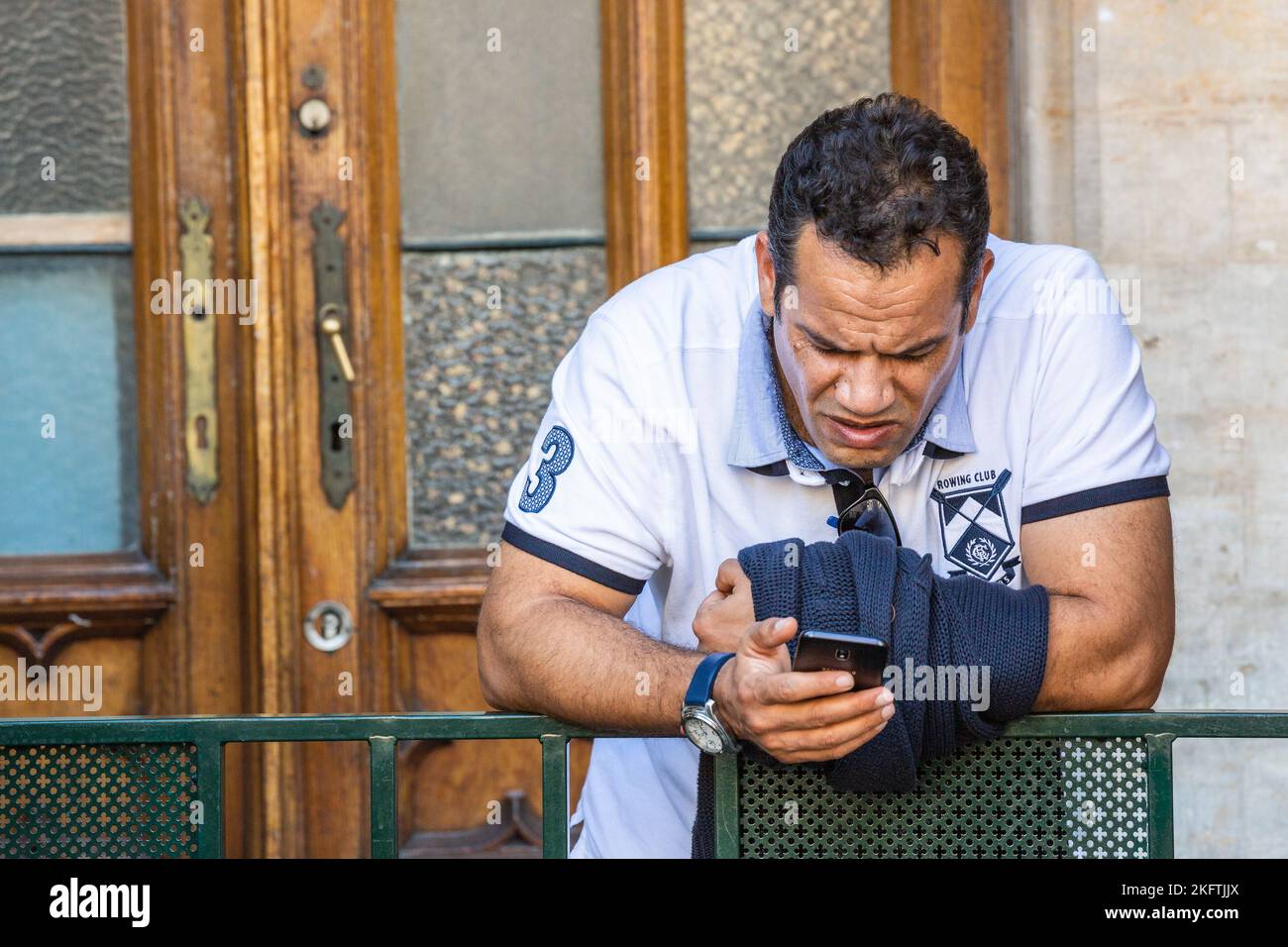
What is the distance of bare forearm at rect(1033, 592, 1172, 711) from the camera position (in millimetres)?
1923

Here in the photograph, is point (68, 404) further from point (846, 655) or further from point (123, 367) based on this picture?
point (846, 655)

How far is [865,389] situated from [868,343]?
6 cm

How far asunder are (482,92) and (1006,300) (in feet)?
5.12

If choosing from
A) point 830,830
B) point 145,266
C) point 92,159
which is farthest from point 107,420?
point 830,830

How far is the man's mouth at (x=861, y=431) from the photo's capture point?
2146mm

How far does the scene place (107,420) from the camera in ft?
11.5

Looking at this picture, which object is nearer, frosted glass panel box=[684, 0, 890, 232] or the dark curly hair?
the dark curly hair

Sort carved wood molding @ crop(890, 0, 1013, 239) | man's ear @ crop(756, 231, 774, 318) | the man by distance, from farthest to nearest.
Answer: carved wood molding @ crop(890, 0, 1013, 239)
man's ear @ crop(756, 231, 774, 318)
the man

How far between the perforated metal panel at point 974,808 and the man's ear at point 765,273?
746mm

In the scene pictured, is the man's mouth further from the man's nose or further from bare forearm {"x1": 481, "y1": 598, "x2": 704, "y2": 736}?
bare forearm {"x1": 481, "y1": 598, "x2": 704, "y2": 736}

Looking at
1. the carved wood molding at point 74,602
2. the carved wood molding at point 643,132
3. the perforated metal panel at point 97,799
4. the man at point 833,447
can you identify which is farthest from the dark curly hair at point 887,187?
the carved wood molding at point 74,602

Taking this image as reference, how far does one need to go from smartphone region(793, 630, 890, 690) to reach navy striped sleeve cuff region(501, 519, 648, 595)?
559 millimetres

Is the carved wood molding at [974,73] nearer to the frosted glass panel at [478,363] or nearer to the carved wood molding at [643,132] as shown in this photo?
the carved wood molding at [643,132]

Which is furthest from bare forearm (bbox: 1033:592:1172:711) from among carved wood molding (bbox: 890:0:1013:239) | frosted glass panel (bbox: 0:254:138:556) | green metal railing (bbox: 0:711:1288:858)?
frosted glass panel (bbox: 0:254:138:556)
